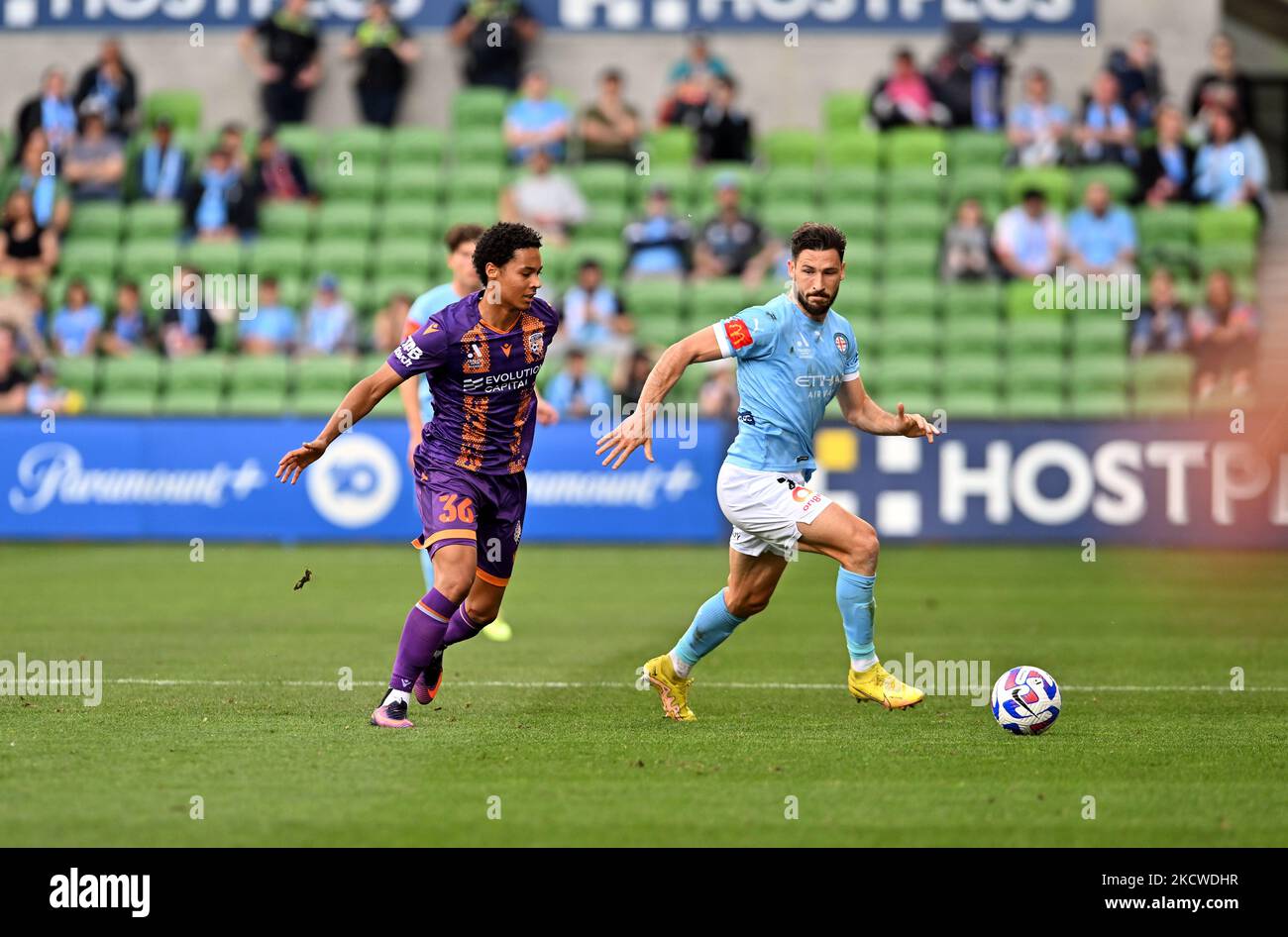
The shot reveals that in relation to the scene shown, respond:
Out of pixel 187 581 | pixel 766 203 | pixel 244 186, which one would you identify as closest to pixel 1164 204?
pixel 766 203

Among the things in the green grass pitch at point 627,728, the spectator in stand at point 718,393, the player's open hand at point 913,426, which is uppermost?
the spectator in stand at point 718,393

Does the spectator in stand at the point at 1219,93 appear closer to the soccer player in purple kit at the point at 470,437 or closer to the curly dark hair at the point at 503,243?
the soccer player in purple kit at the point at 470,437

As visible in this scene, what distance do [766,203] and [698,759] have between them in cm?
1672

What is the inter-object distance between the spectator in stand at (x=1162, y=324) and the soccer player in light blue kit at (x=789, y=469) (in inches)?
511

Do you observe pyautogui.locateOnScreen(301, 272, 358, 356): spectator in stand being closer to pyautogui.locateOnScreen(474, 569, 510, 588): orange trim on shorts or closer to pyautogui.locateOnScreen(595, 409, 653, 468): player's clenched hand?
pyautogui.locateOnScreen(474, 569, 510, 588): orange trim on shorts

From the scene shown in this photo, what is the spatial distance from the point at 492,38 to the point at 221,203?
413 centimetres

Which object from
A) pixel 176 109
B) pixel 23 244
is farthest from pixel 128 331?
pixel 176 109

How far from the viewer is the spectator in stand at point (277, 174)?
2402 cm

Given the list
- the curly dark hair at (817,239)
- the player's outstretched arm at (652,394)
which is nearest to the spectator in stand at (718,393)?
the curly dark hair at (817,239)

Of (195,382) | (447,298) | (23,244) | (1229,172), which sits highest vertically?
(1229,172)

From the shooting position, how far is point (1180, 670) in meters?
11.2

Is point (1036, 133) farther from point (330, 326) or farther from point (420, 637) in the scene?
point (420, 637)

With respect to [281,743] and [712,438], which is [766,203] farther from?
[281,743]

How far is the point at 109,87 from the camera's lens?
24.1 metres
